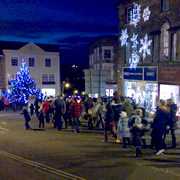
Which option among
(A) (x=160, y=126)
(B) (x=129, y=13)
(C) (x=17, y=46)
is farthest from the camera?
(C) (x=17, y=46)

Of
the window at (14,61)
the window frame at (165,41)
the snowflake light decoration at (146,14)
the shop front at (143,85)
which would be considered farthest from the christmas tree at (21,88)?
the window frame at (165,41)

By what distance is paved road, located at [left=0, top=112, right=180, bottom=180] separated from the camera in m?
6.67

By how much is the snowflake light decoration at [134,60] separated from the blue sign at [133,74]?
351 mm

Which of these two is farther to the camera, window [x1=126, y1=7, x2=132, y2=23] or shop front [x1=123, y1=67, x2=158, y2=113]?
window [x1=126, y1=7, x2=132, y2=23]

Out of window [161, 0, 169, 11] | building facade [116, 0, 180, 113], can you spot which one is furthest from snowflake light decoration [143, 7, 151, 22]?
window [161, 0, 169, 11]

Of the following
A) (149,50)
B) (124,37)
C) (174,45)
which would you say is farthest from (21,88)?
(174,45)

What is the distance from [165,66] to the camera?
57.1ft

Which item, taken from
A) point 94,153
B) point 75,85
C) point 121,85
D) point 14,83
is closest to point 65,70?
point 75,85

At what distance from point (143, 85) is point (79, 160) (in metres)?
13.0

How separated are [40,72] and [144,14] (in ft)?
78.2

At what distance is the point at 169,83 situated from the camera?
1686 cm

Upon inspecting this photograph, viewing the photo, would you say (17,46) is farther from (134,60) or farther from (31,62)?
(134,60)

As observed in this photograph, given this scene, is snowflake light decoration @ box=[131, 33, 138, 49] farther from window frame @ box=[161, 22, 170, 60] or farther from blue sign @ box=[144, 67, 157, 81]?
window frame @ box=[161, 22, 170, 60]

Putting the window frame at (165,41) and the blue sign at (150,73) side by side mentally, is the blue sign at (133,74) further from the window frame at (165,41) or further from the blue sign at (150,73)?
the window frame at (165,41)
